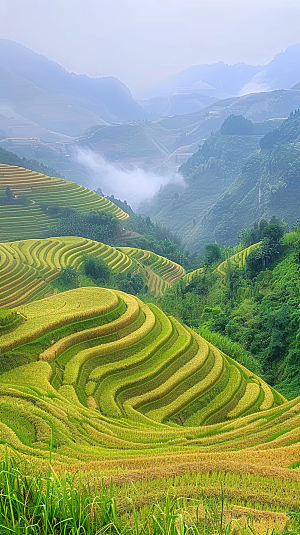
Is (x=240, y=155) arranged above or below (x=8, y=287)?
above

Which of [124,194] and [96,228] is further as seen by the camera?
[124,194]

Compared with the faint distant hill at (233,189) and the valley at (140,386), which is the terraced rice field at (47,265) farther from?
the faint distant hill at (233,189)

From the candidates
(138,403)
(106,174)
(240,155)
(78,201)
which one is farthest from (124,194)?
(138,403)

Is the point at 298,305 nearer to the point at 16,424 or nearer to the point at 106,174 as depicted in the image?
the point at 16,424

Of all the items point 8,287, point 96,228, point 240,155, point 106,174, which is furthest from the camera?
point 106,174

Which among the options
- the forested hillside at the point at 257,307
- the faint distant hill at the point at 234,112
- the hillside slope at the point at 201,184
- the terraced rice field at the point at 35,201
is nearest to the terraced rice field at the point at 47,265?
the terraced rice field at the point at 35,201

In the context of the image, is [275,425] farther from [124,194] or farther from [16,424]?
[124,194]

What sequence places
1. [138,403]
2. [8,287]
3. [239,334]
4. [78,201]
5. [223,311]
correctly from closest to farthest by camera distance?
[138,403] < [239,334] < [223,311] < [8,287] < [78,201]

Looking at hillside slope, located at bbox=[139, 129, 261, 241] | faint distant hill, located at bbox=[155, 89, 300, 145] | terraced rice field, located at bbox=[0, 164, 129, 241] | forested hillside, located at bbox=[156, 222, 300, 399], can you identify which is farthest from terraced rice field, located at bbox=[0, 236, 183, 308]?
faint distant hill, located at bbox=[155, 89, 300, 145]

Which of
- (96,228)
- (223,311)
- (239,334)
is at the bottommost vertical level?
(239,334)
